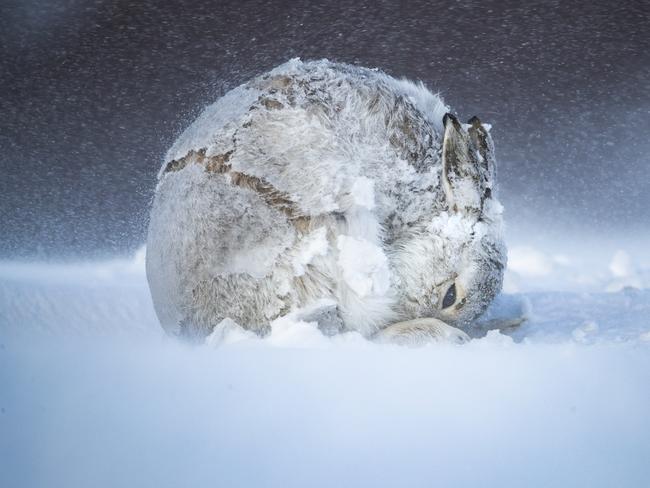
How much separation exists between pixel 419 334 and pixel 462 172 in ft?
0.97

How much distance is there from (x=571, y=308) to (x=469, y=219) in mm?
526

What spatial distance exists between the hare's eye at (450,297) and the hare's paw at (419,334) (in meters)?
0.08

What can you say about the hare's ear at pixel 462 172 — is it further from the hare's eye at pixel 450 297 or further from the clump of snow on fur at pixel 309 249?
the clump of snow on fur at pixel 309 249

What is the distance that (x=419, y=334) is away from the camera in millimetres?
1174

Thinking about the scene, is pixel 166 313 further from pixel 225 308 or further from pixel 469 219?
pixel 469 219

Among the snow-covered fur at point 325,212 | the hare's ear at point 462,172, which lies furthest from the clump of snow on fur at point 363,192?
the hare's ear at point 462,172

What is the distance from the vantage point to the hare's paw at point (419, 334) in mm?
1160

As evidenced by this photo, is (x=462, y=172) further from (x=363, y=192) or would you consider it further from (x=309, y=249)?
(x=309, y=249)

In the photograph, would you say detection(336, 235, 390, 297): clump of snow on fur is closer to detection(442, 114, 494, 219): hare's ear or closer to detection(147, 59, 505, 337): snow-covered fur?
detection(147, 59, 505, 337): snow-covered fur

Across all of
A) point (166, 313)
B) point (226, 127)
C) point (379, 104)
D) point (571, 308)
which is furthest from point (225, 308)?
point (571, 308)

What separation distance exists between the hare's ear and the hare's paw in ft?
0.68

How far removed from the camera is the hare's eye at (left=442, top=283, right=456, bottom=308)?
4.21 ft

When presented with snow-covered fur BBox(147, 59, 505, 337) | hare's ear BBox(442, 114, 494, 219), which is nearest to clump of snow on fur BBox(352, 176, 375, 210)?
snow-covered fur BBox(147, 59, 505, 337)

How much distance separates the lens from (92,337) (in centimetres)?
119
